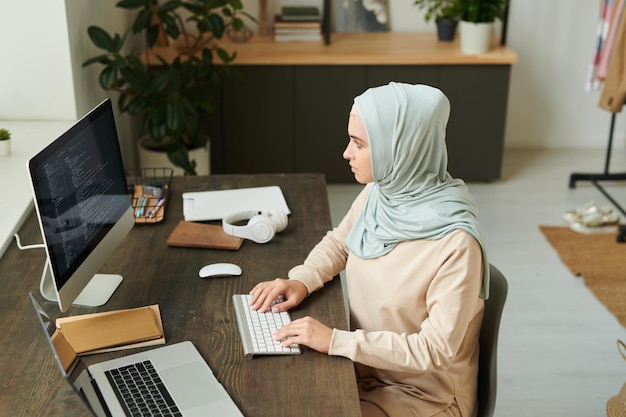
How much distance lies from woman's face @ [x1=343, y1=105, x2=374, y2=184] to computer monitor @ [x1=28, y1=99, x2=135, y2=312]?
60cm

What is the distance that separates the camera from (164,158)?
13.1 feet

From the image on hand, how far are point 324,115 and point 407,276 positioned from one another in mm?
2689

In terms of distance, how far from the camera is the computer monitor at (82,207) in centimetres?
162

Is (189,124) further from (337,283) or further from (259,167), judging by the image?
(337,283)

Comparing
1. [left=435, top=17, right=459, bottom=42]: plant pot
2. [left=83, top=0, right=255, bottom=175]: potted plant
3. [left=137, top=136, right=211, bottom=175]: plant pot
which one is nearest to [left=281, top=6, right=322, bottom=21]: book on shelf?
[left=83, top=0, right=255, bottom=175]: potted plant

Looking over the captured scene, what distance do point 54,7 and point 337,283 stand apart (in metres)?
1.64

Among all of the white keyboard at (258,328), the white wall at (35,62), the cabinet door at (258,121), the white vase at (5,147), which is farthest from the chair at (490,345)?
the cabinet door at (258,121)

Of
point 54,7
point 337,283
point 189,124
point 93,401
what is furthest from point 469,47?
point 93,401

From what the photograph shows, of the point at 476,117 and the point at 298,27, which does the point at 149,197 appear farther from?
the point at 476,117

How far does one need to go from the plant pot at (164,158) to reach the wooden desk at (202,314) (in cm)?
155

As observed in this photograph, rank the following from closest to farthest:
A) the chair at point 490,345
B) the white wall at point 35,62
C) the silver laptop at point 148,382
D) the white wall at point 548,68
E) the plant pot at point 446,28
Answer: the silver laptop at point 148,382 < the chair at point 490,345 < the white wall at point 35,62 < the plant pot at point 446,28 < the white wall at point 548,68

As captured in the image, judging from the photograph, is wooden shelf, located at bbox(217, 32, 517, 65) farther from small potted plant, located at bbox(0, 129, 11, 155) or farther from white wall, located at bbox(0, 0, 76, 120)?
small potted plant, located at bbox(0, 129, 11, 155)

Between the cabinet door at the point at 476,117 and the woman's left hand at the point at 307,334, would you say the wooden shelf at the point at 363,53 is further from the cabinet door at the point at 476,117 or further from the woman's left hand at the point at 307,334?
the woman's left hand at the point at 307,334

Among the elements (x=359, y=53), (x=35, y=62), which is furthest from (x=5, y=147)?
(x=359, y=53)
